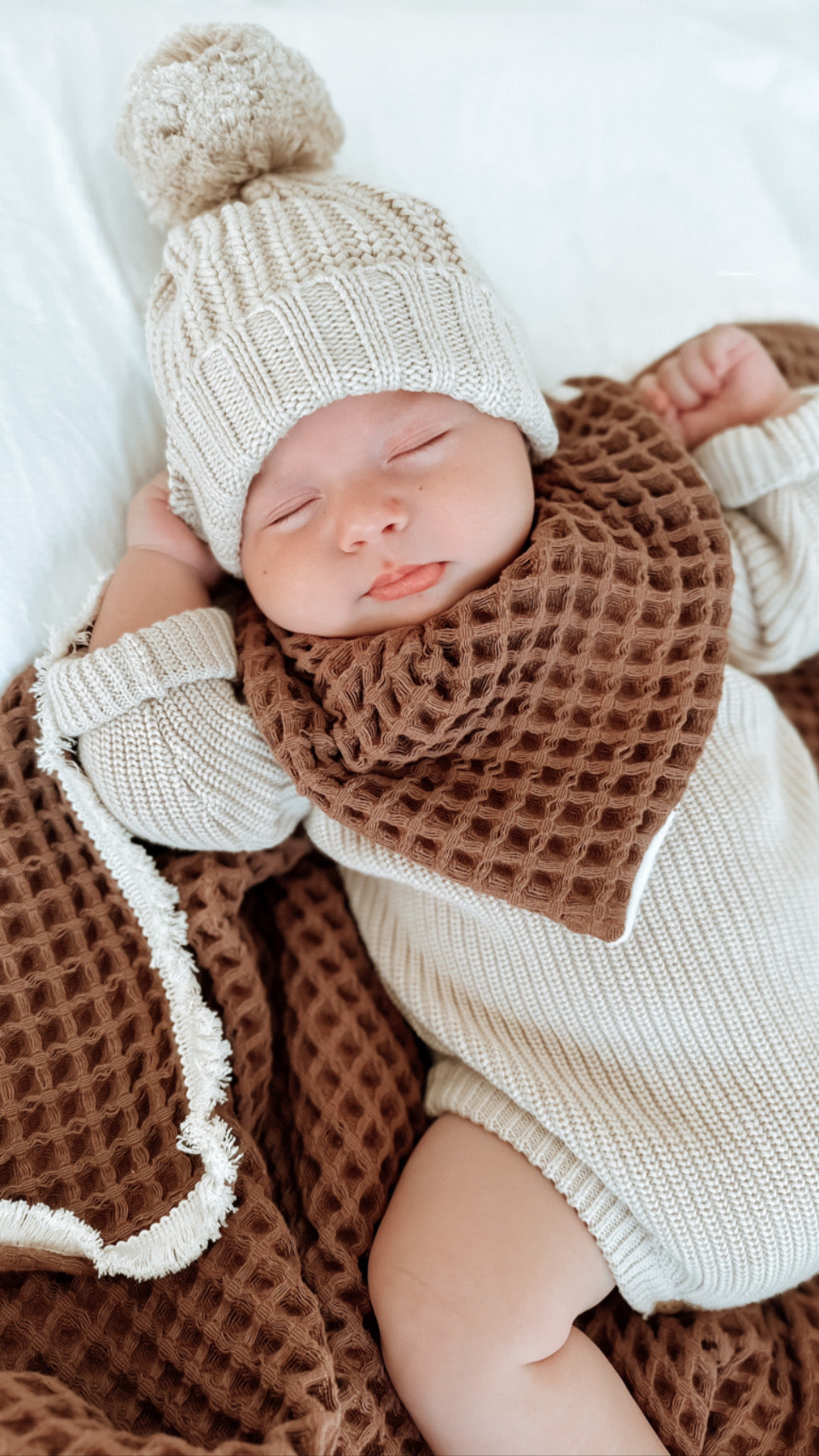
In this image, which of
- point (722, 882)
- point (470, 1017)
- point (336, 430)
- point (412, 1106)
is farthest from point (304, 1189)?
point (336, 430)

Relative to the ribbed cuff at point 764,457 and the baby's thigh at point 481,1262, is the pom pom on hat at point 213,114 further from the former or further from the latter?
the baby's thigh at point 481,1262

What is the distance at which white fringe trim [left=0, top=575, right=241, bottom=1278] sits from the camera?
894mm

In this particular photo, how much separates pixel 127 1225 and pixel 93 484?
77cm

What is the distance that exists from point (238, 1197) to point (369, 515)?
66 centimetres

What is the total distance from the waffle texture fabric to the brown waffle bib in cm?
3

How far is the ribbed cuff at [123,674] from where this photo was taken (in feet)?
3.17

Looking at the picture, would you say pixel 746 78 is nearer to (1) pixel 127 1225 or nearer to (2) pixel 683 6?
(2) pixel 683 6

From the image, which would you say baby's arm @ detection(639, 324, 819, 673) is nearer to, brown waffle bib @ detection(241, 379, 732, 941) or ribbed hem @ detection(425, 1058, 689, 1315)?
brown waffle bib @ detection(241, 379, 732, 941)

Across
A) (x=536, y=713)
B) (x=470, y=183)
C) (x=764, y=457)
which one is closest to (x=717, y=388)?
(x=764, y=457)

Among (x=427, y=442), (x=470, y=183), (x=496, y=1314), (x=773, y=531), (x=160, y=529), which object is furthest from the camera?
(x=470, y=183)

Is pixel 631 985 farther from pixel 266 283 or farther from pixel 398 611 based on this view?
pixel 266 283

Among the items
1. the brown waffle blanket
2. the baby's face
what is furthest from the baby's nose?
the brown waffle blanket

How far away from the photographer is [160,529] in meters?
1.09

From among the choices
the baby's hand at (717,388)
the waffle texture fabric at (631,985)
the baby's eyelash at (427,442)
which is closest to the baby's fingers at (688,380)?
the baby's hand at (717,388)
